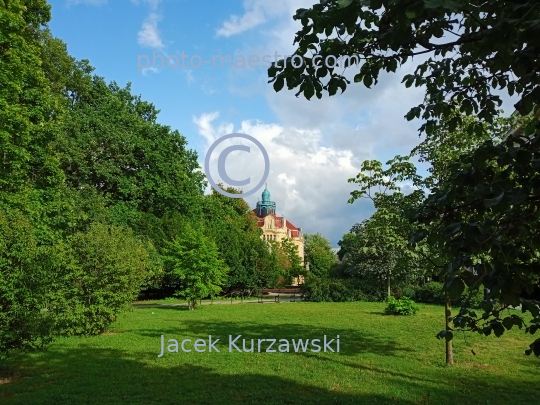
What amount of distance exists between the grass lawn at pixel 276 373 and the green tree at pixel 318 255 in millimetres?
40282

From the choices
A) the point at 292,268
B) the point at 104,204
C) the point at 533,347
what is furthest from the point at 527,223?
the point at 292,268

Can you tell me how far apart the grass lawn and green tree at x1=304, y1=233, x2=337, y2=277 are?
132 feet

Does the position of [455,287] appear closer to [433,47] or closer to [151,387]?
[433,47]

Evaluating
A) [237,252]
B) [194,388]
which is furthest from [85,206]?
[194,388]

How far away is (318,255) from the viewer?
203ft

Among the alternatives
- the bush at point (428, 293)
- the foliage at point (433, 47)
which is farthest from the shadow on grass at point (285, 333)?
the bush at point (428, 293)

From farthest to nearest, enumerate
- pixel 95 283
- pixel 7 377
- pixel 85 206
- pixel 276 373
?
pixel 85 206 < pixel 95 283 < pixel 276 373 < pixel 7 377

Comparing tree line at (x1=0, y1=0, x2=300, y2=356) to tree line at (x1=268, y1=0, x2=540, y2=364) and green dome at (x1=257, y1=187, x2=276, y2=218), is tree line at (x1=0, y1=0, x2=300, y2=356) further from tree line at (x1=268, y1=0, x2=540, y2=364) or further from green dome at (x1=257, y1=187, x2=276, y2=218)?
green dome at (x1=257, y1=187, x2=276, y2=218)

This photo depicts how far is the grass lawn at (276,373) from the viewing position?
6.49 meters

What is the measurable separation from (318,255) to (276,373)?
54677 mm

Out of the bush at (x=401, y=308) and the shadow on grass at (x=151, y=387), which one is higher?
the bush at (x=401, y=308)

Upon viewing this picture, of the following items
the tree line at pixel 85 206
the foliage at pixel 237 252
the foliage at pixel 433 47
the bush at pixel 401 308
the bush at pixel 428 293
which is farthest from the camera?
the foliage at pixel 237 252

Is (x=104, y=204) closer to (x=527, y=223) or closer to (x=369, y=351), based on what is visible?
(x=369, y=351)

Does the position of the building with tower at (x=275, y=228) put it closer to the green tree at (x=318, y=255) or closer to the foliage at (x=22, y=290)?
the green tree at (x=318, y=255)
